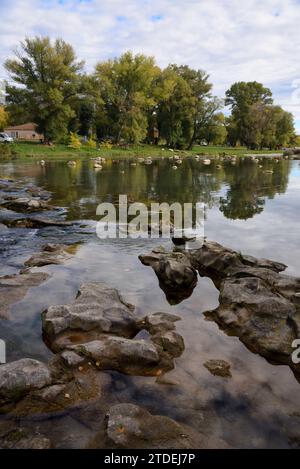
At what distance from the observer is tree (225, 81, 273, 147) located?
11681cm

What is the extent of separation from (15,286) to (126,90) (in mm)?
80220

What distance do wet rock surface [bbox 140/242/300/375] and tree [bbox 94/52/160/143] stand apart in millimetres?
74279

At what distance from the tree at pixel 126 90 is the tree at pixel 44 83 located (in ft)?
29.0

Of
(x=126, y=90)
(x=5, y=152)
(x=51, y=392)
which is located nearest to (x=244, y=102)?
(x=126, y=90)

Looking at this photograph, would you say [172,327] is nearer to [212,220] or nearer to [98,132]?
[212,220]

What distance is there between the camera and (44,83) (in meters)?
70.7

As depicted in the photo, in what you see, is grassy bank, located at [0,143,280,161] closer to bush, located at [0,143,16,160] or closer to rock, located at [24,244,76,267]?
bush, located at [0,143,16,160]

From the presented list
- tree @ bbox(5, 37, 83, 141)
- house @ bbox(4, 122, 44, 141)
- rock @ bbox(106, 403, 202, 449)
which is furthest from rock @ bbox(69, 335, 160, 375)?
house @ bbox(4, 122, 44, 141)

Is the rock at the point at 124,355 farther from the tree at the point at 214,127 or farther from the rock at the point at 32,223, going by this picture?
the tree at the point at 214,127

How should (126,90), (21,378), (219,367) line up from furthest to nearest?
1. (126,90)
2. (219,367)
3. (21,378)

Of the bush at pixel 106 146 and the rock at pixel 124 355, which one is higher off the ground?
the bush at pixel 106 146

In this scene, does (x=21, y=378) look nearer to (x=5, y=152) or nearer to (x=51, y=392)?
(x=51, y=392)

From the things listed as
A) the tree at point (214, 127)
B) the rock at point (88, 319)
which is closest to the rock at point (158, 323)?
the rock at point (88, 319)

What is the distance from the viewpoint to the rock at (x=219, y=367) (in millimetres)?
6477
